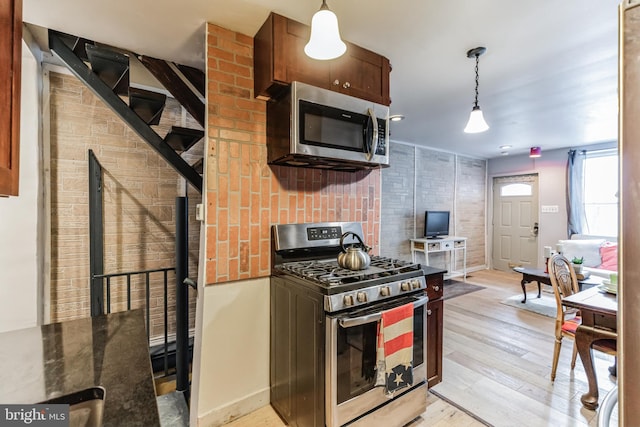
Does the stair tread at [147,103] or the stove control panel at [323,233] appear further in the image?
the stove control panel at [323,233]

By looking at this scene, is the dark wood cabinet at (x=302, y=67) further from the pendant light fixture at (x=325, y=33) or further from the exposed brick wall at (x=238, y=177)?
the pendant light fixture at (x=325, y=33)

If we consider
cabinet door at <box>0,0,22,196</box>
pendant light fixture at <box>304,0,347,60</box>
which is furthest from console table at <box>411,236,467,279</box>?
cabinet door at <box>0,0,22,196</box>

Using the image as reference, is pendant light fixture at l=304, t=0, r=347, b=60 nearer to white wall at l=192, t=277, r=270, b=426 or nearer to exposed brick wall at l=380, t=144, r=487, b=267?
white wall at l=192, t=277, r=270, b=426

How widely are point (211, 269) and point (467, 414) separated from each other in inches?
76.6

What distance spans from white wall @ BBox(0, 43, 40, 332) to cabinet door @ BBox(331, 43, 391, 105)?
2.13 m

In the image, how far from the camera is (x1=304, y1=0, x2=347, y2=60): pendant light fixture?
3.98ft

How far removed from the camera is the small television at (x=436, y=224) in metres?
5.09

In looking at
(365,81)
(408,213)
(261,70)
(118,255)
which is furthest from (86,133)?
(408,213)

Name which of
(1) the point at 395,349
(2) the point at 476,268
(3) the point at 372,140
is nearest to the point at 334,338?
(1) the point at 395,349

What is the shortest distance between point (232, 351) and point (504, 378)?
2.18m

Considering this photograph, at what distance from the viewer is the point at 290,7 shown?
1.60m

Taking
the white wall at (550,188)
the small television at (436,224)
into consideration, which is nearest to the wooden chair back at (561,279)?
the small television at (436,224)

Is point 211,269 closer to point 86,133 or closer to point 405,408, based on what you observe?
point 405,408

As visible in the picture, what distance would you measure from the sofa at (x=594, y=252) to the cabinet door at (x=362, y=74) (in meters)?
4.08
